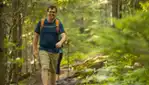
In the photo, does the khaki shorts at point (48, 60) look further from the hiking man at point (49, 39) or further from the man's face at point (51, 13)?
the man's face at point (51, 13)

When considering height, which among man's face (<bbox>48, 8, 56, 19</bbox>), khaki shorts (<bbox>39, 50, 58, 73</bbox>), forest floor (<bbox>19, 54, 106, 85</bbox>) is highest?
man's face (<bbox>48, 8, 56, 19</bbox>)

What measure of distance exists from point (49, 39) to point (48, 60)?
54 centimetres

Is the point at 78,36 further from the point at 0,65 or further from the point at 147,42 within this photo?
the point at 147,42

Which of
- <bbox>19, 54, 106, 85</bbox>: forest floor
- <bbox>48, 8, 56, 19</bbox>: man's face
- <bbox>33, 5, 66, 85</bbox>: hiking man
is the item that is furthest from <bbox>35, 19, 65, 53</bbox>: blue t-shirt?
<bbox>19, 54, 106, 85</bbox>: forest floor

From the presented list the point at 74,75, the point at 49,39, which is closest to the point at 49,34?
the point at 49,39

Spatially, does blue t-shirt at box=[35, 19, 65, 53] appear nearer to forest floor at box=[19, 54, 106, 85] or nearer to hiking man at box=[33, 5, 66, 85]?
hiking man at box=[33, 5, 66, 85]

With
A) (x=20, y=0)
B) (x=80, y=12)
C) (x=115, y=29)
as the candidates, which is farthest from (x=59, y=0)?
(x=115, y=29)

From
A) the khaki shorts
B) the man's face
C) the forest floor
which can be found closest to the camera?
the man's face

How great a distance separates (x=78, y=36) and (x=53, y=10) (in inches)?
309

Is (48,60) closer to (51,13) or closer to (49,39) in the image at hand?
(49,39)

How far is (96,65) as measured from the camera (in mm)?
10836

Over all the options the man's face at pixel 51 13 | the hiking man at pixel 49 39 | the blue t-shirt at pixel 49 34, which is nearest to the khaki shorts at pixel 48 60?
the hiking man at pixel 49 39

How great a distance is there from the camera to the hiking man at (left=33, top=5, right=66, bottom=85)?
696cm

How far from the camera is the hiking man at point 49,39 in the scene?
22.9ft
